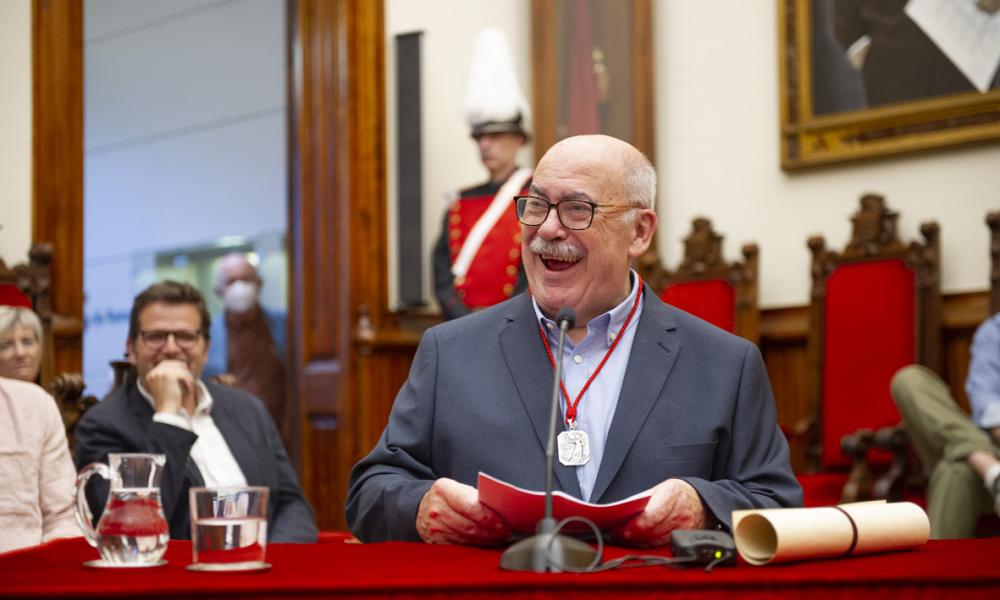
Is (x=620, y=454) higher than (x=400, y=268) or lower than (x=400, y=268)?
lower

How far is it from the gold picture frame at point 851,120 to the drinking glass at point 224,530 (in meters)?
4.42

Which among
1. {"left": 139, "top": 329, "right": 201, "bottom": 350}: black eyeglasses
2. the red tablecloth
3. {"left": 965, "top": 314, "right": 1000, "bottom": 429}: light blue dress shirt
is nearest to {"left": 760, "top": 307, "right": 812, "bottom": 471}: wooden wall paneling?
{"left": 965, "top": 314, "right": 1000, "bottom": 429}: light blue dress shirt

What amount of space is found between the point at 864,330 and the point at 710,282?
31.2 inches

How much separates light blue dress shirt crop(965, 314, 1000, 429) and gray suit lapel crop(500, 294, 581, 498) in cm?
261

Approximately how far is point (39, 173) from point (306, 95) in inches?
54.8

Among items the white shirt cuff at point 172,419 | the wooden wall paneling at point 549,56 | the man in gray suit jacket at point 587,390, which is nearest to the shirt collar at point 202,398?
the white shirt cuff at point 172,419

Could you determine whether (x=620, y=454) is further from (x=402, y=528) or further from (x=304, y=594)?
(x=304, y=594)

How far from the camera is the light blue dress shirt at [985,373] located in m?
4.58

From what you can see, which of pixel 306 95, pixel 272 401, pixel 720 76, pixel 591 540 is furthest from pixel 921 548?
pixel 272 401

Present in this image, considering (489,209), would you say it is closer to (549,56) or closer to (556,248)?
(549,56)

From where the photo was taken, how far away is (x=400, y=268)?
21.0 ft

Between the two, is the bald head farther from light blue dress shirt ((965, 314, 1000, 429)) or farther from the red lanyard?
light blue dress shirt ((965, 314, 1000, 429))

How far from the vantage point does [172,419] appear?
11.8 ft

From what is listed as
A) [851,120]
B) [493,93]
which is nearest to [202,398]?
[493,93]
